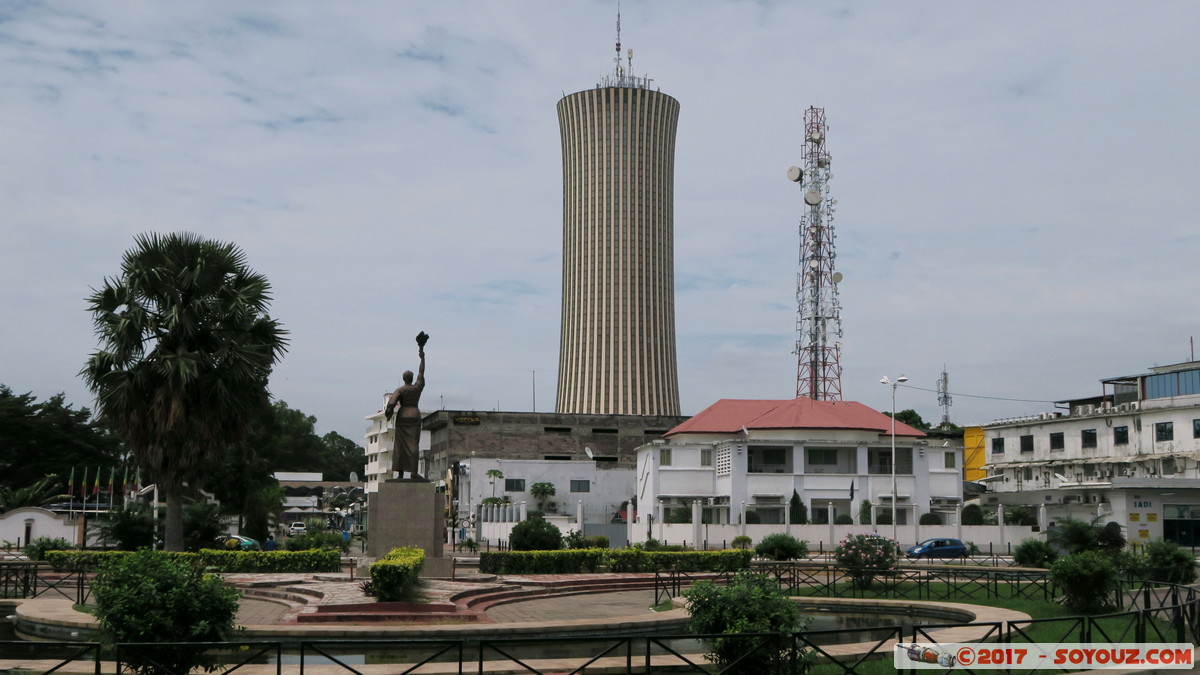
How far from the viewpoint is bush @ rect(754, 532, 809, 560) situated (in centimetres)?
4131

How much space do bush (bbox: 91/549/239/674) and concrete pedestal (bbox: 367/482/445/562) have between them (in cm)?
1396

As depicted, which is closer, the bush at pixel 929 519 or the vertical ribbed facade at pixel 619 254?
the bush at pixel 929 519

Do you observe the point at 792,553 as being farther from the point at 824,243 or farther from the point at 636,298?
the point at 636,298

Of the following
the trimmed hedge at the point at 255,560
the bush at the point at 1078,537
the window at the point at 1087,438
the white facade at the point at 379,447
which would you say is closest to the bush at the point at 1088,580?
the bush at the point at 1078,537

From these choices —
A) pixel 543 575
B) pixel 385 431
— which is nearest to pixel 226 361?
pixel 543 575

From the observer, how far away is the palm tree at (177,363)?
3381 cm

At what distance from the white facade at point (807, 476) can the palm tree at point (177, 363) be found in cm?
2926

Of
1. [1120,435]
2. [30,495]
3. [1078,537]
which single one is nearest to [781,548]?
[1078,537]

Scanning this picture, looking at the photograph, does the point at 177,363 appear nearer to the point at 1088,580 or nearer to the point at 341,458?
the point at 1088,580

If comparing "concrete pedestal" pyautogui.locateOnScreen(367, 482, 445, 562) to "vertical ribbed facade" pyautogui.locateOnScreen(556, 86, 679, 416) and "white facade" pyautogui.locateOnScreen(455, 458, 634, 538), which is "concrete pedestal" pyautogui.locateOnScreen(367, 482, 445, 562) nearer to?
"white facade" pyautogui.locateOnScreen(455, 458, 634, 538)

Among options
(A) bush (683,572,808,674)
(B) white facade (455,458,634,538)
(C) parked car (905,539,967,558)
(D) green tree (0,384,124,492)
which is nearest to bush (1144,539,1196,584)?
(C) parked car (905,539,967,558)

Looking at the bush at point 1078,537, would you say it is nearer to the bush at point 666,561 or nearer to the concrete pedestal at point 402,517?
the bush at point 666,561

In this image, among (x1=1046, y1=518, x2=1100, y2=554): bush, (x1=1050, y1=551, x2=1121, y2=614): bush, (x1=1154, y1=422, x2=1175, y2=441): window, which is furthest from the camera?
(x1=1154, y1=422, x2=1175, y2=441): window

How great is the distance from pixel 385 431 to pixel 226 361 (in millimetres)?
85158
